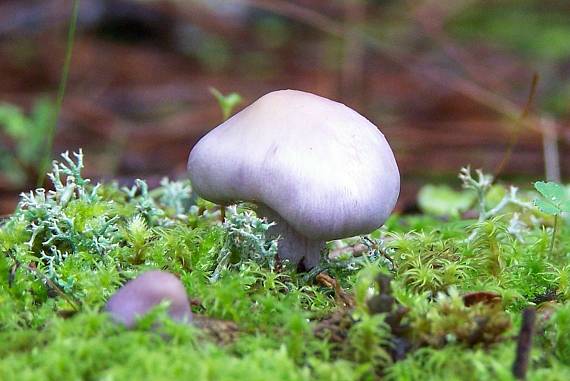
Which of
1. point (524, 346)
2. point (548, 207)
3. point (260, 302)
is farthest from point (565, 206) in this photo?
point (260, 302)

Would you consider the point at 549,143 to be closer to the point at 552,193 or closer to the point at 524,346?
the point at 552,193

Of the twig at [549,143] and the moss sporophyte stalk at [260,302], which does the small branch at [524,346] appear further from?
the twig at [549,143]

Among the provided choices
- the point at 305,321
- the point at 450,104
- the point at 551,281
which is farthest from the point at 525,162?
the point at 305,321

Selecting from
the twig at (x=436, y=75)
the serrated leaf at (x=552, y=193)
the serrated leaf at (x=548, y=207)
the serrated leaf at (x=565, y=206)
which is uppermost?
the serrated leaf at (x=552, y=193)

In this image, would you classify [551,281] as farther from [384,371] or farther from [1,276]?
[1,276]

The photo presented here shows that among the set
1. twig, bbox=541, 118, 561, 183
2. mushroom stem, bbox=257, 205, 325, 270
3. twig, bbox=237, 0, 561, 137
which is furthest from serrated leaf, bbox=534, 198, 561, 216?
twig, bbox=541, 118, 561, 183

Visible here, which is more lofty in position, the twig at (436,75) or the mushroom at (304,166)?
the mushroom at (304,166)

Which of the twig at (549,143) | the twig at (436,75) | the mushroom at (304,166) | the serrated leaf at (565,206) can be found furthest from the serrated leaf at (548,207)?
the twig at (549,143)

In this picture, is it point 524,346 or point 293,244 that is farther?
point 293,244
